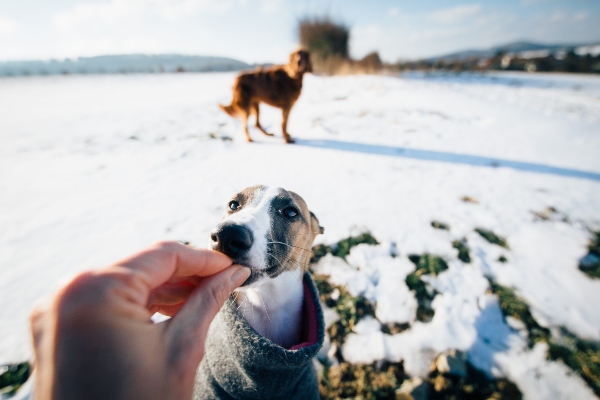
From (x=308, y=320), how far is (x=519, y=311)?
6.69 feet

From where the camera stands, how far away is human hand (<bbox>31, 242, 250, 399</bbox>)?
61 cm

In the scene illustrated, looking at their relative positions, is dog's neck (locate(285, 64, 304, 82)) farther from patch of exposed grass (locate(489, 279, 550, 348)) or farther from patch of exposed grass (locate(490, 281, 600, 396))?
patch of exposed grass (locate(490, 281, 600, 396))

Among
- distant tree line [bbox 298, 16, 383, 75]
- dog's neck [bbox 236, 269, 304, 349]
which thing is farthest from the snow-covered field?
distant tree line [bbox 298, 16, 383, 75]

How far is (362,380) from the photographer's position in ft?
6.33

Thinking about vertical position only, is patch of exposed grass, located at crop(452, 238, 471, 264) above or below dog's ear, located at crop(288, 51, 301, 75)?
below

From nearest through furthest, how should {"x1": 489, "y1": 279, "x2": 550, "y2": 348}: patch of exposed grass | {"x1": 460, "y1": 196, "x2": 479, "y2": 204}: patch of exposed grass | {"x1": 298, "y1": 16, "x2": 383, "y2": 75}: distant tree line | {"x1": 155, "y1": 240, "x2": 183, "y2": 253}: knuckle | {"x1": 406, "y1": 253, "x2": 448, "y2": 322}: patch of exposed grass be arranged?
{"x1": 155, "y1": 240, "x2": 183, "y2": 253}: knuckle, {"x1": 489, "y1": 279, "x2": 550, "y2": 348}: patch of exposed grass, {"x1": 406, "y1": 253, "x2": 448, "y2": 322}: patch of exposed grass, {"x1": 460, "y1": 196, "x2": 479, "y2": 204}: patch of exposed grass, {"x1": 298, "y1": 16, "x2": 383, "y2": 75}: distant tree line

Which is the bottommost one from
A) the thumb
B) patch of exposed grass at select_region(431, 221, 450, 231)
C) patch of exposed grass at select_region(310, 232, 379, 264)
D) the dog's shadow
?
patch of exposed grass at select_region(431, 221, 450, 231)

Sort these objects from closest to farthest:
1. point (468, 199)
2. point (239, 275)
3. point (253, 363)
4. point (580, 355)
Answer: point (239, 275), point (253, 363), point (580, 355), point (468, 199)

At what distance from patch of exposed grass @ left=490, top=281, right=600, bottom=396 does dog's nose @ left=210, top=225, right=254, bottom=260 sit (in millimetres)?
2500

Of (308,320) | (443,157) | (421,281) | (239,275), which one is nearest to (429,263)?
(421,281)

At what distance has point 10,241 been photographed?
3199mm

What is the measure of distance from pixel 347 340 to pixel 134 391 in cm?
187

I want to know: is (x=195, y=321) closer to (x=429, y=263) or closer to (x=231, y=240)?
(x=231, y=240)

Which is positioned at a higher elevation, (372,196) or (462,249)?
(372,196)
